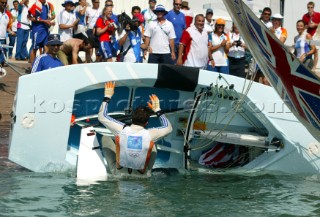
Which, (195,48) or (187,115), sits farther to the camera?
(195,48)

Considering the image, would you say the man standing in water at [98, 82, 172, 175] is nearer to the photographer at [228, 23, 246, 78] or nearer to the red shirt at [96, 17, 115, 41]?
the photographer at [228, 23, 246, 78]

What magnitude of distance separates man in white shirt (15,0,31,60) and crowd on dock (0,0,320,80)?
0.60ft

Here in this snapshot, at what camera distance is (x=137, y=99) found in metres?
10.7

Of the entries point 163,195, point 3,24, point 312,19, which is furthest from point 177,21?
point 163,195

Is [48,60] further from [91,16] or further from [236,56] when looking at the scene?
[91,16]

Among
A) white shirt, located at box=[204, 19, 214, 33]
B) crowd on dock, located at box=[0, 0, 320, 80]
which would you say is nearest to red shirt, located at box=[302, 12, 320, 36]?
crowd on dock, located at box=[0, 0, 320, 80]

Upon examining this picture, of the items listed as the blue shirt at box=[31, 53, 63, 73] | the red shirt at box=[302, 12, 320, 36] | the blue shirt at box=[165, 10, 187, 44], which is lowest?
the blue shirt at box=[31, 53, 63, 73]

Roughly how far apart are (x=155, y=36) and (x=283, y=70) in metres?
4.46

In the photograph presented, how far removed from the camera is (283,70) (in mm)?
9492

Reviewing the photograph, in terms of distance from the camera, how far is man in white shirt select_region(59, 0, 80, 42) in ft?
50.2

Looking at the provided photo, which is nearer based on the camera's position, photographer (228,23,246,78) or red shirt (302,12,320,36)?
photographer (228,23,246,78)

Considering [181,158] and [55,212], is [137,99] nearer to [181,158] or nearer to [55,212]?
[181,158]

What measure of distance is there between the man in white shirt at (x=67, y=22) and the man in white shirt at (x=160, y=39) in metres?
2.05

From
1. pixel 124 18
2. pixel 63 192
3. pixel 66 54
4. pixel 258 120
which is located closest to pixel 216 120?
pixel 258 120
